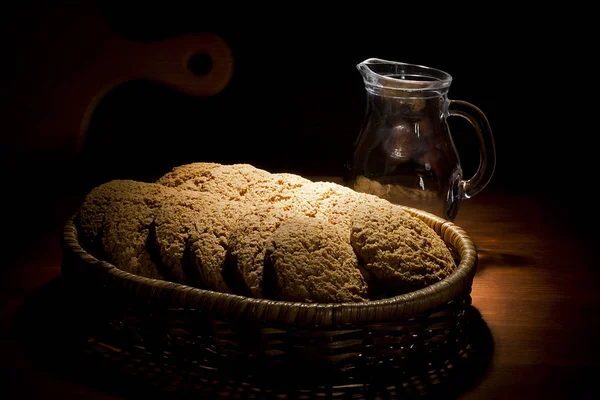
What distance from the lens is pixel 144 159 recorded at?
6.83 feet

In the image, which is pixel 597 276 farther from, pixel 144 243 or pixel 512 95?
pixel 512 95

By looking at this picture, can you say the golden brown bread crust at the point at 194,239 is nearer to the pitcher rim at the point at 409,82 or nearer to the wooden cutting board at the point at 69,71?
the pitcher rim at the point at 409,82

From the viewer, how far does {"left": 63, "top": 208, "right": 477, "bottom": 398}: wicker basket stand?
86 centimetres

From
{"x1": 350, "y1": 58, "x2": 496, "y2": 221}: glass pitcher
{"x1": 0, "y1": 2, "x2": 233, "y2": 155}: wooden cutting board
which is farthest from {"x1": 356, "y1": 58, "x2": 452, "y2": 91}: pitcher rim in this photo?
{"x1": 0, "y1": 2, "x2": 233, "y2": 155}: wooden cutting board

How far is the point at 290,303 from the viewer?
85cm

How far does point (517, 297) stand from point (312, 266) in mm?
445

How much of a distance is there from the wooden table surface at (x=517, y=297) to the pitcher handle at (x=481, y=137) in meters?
0.15

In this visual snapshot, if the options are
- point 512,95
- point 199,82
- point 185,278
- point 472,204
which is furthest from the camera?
point 512,95

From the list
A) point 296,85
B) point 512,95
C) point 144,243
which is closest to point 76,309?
point 144,243

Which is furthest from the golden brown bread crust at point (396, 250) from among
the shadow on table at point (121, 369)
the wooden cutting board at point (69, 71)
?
the wooden cutting board at point (69, 71)

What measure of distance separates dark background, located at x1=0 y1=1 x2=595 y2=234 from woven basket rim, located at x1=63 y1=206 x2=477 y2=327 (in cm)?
105

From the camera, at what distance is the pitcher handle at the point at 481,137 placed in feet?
4.25

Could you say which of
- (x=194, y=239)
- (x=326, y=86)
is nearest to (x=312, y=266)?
(x=194, y=239)

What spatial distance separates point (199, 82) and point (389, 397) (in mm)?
1077
